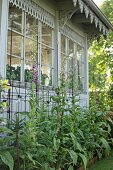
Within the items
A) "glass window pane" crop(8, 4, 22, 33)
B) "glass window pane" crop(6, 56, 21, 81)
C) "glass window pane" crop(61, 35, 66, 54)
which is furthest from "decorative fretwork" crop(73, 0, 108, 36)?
"glass window pane" crop(6, 56, 21, 81)

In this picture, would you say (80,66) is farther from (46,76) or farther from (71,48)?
(46,76)

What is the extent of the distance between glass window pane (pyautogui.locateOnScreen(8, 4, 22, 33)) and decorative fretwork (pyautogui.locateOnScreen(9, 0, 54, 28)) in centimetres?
14

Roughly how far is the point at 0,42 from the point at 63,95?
1.62 meters

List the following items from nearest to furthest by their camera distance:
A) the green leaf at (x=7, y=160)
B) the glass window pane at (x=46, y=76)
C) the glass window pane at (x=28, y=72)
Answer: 1. the green leaf at (x=7, y=160)
2. the glass window pane at (x=28, y=72)
3. the glass window pane at (x=46, y=76)

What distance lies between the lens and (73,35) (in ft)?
32.3

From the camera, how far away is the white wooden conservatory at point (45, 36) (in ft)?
19.2

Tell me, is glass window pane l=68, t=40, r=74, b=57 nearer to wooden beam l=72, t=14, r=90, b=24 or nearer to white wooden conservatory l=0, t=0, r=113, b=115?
white wooden conservatory l=0, t=0, r=113, b=115

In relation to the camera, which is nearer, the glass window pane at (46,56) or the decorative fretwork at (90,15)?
the decorative fretwork at (90,15)

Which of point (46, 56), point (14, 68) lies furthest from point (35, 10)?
point (14, 68)

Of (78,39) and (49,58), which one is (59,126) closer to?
(49,58)

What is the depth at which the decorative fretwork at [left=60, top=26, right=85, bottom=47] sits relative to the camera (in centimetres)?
890

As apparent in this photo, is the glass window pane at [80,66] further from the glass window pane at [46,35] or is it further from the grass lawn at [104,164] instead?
the grass lawn at [104,164]

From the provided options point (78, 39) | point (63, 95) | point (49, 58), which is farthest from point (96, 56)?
point (63, 95)

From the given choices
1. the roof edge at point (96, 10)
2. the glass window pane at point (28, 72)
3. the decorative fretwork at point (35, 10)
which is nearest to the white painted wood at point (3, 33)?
the decorative fretwork at point (35, 10)
